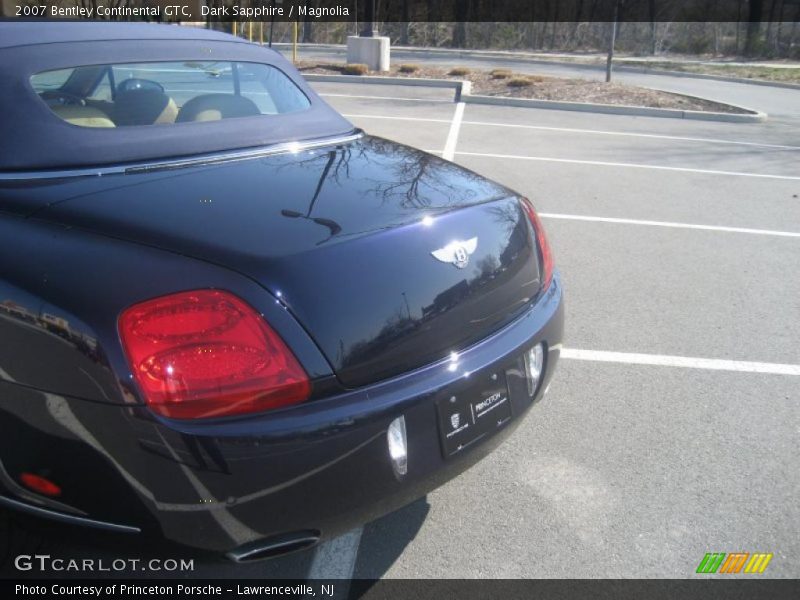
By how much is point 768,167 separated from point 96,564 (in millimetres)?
9507

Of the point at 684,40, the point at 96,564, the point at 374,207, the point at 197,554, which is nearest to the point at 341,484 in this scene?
the point at 197,554

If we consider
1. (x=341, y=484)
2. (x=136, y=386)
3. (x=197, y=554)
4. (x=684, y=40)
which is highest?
(x=684, y=40)

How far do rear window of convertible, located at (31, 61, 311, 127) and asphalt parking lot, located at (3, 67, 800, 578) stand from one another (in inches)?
63.2

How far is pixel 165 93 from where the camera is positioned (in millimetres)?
3205

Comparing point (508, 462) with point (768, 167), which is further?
point (768, 167)

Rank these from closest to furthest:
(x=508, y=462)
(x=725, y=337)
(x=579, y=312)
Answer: (x=508, y=462) < (x=725, y=337) < (x=579, y=312)

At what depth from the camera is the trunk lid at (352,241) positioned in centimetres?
193

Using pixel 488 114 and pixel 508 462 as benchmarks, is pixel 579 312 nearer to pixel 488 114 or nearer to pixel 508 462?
pixel 508 462

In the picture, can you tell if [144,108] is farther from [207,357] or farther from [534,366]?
[534,366]

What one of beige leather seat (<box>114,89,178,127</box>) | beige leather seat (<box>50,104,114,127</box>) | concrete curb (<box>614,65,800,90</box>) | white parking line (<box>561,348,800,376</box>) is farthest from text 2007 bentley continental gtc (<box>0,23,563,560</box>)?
concrete curb (<box>614,65,800,90</box>)

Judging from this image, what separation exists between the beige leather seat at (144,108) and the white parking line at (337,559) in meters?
1.77

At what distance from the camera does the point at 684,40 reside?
37.3 meters

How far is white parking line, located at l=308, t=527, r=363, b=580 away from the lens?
A: 243 centimetres

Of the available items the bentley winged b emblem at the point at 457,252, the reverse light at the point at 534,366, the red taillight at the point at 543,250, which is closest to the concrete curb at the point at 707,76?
the red taillight at the point at 543,250
